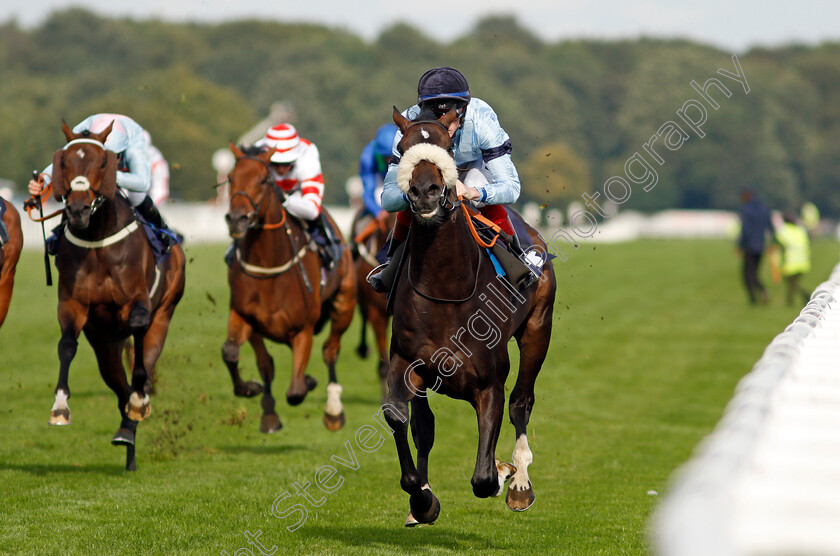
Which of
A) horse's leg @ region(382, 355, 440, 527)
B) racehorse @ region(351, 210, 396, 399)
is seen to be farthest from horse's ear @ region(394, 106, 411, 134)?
racehorse @ region(351, 210, 396, 399)

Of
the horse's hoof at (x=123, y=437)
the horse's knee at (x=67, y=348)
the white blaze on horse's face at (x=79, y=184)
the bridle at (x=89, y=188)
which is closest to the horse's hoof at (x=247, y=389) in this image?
the horse's hoof at (x=123, y=437)

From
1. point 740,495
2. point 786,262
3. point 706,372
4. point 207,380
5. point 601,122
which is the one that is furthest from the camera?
point 601,122

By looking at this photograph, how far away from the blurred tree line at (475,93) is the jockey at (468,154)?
6085 centimetres

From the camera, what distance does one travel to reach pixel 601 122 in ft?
353

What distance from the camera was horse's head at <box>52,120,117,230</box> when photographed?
6949mm

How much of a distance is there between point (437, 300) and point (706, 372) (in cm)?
1100

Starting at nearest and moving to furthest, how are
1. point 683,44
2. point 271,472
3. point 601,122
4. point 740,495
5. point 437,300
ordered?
point 740,495 → point 437,300 → point 271,472 → point 601,122 → point 683,44

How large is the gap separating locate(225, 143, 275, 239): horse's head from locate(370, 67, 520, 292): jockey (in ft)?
7.95

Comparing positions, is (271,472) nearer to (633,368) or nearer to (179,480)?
(179,480)

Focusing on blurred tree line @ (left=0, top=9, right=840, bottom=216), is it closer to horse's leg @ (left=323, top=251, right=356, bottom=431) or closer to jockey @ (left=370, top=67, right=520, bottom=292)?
horse's leg @ (left=323, top=251, right=356, bottom=431)

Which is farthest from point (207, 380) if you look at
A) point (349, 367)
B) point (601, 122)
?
point (601, 122)

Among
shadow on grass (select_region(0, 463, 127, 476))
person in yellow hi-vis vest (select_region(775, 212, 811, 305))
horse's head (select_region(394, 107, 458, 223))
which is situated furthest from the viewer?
person in yellow hi-vis vest (select_region(775, 212, 811, 305))

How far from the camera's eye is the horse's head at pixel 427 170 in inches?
191

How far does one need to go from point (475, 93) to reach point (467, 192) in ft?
264
